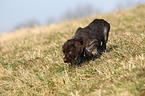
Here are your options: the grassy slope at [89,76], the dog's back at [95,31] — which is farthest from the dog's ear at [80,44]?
the grassy slope at [89,76]

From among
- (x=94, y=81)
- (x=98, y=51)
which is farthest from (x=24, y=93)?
(x=98, y=51)

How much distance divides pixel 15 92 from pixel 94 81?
71.3 inches

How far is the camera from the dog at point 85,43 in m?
3.22

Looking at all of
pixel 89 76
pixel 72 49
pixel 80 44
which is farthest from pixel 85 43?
pixel 89 76

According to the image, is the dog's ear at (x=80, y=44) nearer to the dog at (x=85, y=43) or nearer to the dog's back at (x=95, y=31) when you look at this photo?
the dog at (x=85, y=43)

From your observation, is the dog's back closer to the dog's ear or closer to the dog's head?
the dog's ear

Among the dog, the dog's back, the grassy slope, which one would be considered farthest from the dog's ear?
the grassy slope

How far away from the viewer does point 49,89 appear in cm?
311

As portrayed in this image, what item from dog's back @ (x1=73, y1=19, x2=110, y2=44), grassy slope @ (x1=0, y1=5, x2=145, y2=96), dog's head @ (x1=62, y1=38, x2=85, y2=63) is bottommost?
grassy slope @ (x1=0, y1=5, x2=145, y2=96)

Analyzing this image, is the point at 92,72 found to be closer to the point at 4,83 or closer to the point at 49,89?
the point at 49,89

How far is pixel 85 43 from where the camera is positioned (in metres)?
3.36

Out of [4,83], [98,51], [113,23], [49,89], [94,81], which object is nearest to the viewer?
[94,81]

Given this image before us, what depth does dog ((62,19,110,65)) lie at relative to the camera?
10.6 ft

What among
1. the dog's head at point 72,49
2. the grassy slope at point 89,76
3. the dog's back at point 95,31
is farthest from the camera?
the dog's back at point 95,31
